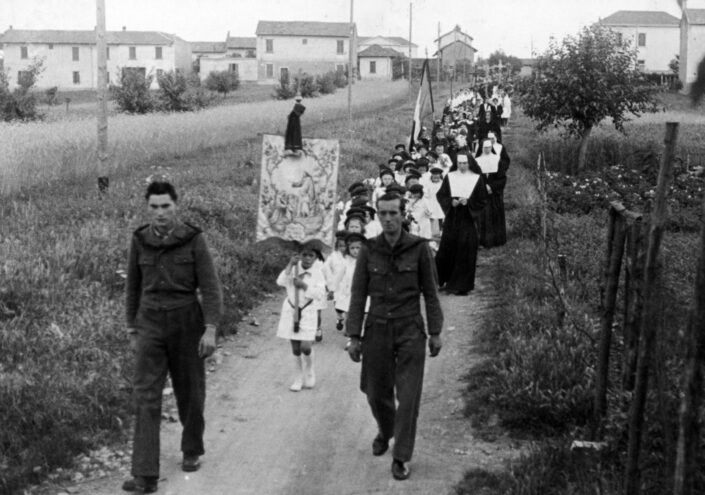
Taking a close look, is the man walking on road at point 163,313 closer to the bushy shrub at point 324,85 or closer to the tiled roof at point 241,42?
the bushy shrub at point 324,85

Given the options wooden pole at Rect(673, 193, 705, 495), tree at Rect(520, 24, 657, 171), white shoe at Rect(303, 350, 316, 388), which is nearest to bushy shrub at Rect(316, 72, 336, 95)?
tree at Rect(520, 24, 657, 171)

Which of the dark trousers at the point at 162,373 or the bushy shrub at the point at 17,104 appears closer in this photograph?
the dark trousers at the point at 162,373

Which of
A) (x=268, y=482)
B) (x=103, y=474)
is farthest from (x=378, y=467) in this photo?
(x=103, y=474)

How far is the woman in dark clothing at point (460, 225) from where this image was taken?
43.2ft

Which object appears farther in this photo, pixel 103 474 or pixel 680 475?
pixel 103 474

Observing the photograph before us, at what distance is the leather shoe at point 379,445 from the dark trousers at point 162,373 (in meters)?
1.37

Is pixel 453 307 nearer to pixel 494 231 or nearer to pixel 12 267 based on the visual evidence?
pixel 494 231

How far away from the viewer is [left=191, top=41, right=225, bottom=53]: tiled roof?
116m

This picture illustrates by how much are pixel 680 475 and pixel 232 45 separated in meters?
112

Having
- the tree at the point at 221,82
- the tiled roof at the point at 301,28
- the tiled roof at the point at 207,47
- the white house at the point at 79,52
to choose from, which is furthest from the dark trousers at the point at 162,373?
the tiled roof at the point at 207,47

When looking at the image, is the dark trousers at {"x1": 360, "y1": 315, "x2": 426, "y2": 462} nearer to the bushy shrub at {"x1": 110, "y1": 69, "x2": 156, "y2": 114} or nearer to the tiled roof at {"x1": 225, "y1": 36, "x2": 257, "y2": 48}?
the bushy shrub at {"x1": 110, "y1": 69, "x2": 156, "y2": 114}

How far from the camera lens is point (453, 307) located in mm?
12523

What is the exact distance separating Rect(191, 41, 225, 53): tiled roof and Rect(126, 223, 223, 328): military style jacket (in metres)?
112

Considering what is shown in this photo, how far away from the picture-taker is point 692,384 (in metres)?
3.94
